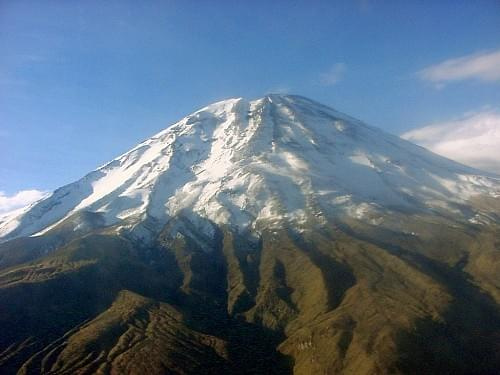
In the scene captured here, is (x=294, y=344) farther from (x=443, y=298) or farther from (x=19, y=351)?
(x=19, y=351)

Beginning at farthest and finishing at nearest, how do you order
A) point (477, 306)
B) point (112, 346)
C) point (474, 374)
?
point (477, 306) < point (112, 346) < point (474, 374)

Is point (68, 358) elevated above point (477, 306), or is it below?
below

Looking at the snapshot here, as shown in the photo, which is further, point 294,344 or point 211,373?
point 294,344

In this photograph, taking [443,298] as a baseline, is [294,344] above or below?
below

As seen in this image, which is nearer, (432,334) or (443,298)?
(432,334)

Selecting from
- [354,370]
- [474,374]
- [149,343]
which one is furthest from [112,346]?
[474,374]

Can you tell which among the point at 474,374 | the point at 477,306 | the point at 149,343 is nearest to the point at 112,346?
the point at 149,343

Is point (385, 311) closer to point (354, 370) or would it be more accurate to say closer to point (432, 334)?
point (432, 334)

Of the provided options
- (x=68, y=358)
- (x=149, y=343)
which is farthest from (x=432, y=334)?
(x=68, y=358)

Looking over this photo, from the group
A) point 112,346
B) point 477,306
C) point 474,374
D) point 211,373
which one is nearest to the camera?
point 474,374
